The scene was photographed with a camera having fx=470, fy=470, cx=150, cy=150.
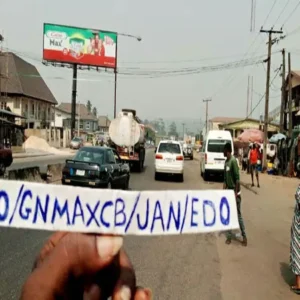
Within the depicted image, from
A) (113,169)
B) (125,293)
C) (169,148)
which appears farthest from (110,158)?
(125,293)

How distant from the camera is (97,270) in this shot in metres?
2.07

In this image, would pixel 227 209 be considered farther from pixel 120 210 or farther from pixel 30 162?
pixel 30 162

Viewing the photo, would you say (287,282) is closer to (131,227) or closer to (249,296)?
(249,296)

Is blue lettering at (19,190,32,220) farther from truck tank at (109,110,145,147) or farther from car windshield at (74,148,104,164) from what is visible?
truck tank at (109,110,145,147)

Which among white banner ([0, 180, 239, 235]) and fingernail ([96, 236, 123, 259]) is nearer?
fingernail ([96, 236, 123, 259])

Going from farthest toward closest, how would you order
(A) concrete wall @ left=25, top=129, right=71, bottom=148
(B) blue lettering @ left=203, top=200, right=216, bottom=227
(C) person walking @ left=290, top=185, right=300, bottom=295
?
(A) concrete wall @ left=25, top=129, right=71, bottom=148, (C) person walking @ left=290, top=185, right=300, bottom=295, (B) blue lettering @ left=203, top=200, right=216, bottom=227

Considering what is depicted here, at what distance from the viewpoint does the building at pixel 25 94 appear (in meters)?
59.7

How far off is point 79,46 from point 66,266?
2029 inches

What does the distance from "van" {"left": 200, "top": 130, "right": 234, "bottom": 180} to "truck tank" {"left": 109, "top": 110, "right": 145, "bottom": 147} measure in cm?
454

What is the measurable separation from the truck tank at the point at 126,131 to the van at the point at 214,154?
14.9ft

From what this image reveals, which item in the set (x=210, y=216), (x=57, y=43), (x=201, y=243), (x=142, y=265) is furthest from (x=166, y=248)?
(x=57, y=43)

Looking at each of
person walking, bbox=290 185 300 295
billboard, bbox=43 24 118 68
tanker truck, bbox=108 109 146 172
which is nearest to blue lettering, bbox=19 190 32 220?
person walking, bbox=290 185 300 295

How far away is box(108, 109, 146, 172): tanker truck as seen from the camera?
26906 mm

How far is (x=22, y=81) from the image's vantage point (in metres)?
64.5
